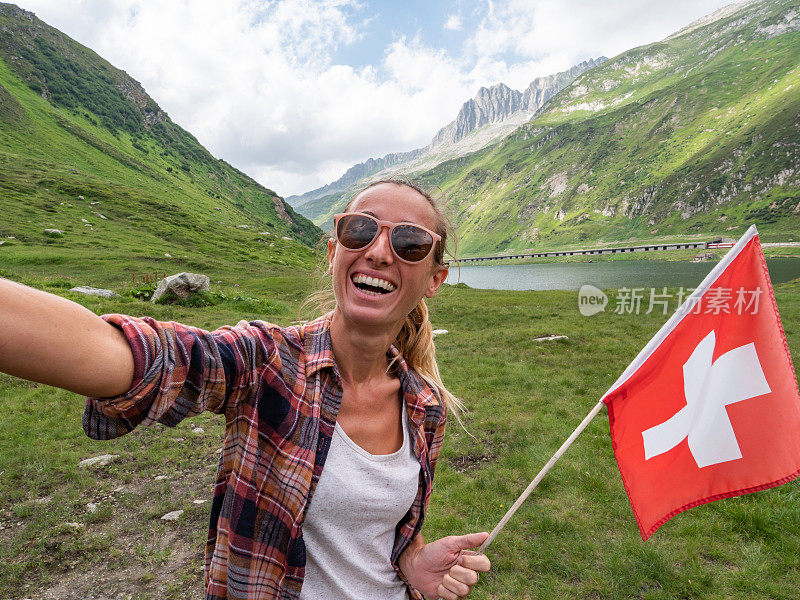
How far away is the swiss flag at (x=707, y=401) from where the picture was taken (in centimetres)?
329

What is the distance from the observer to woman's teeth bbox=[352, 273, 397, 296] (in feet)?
7.41

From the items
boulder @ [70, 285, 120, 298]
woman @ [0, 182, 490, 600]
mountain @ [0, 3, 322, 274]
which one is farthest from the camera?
mountain @ [0, 3, 322, 274]

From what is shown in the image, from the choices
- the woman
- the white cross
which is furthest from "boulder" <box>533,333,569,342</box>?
the woman

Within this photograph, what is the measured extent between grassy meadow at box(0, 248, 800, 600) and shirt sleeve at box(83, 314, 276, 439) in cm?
452

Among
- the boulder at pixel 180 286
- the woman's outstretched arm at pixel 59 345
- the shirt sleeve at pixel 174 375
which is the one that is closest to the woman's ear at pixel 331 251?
the shirt sleeve at pixel 174 375

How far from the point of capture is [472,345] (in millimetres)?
16234

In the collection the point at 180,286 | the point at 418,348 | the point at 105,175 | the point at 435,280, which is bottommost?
the point at 418,348

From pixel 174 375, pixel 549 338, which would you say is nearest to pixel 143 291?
pixel 549 338

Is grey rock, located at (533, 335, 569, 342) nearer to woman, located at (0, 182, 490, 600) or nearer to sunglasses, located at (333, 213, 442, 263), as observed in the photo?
woman, located at (0, 182, 490, 600)

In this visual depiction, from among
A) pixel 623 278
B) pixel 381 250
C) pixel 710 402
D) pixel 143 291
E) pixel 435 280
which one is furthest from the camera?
pixel 623 278

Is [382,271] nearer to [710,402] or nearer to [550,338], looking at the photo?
[710,402]

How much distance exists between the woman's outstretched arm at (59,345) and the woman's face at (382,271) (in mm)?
1112

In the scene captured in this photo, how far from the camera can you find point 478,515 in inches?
249

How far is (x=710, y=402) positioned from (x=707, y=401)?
0.02 m
